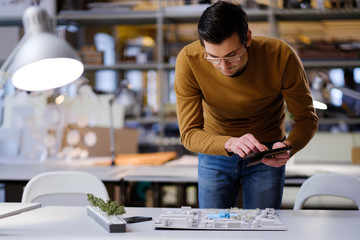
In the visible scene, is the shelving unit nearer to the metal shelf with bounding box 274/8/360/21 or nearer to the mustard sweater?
the metal shelf with bounding box 274/8/360/21

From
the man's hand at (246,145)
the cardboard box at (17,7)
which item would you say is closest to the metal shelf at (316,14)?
the cardboard box at (17,7)

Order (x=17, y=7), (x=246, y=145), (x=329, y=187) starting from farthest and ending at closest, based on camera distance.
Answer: (x=17, y=7), (x=329, y=187), (x=246, y=145)

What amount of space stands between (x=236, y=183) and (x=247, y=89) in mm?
449

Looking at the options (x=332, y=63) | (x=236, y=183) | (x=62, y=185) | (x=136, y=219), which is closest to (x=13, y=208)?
(x=62, y=185)

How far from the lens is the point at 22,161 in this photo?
3.54 metres

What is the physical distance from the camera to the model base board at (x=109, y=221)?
54.1 inches

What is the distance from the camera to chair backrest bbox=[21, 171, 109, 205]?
2.10m

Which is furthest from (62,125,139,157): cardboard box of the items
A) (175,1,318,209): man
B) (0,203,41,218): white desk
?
(0,203,41,218): white desk

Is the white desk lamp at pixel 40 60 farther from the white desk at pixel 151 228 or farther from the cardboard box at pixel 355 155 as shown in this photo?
the cardboard box at pixel 355 155

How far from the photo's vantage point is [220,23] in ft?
5.21

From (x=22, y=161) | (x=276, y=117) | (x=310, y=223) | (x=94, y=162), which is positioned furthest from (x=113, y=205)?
(x=22, y=161)

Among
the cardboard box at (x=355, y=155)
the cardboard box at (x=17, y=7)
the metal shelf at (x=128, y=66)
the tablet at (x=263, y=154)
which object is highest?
the cardboard box at (x=17, y=7)

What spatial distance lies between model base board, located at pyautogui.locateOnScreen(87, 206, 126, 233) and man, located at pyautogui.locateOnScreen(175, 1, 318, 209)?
1.60ft

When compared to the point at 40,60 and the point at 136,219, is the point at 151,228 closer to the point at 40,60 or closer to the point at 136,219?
the point at 136,219
